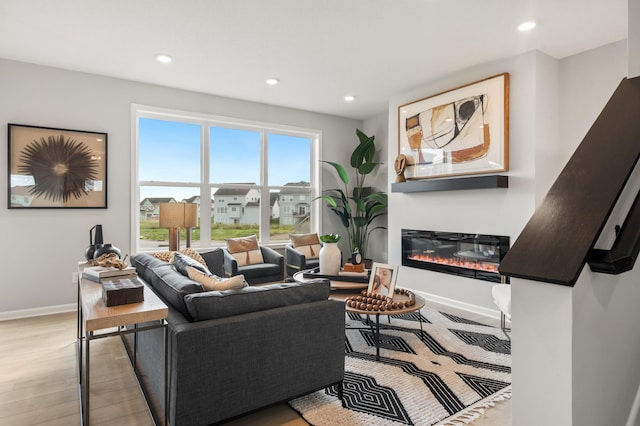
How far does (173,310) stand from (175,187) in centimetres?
324

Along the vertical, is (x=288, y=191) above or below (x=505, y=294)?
above

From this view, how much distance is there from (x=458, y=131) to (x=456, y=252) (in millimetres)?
1379

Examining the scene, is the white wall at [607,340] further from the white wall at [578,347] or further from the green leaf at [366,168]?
the green leaf at [366,168]

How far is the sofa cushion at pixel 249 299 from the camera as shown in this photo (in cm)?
170

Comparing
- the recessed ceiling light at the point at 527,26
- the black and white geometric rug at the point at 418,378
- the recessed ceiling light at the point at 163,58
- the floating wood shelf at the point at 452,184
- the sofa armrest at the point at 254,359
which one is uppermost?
the recessed ceiling light at the point at 163,58

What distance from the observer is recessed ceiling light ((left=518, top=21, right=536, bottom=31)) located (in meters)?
2.97

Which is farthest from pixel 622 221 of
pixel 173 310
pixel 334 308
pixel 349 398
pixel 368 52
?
pixel 368 52

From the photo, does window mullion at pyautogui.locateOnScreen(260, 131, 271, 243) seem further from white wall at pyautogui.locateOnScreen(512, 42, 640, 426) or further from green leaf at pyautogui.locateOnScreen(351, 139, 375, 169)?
white wall at pyautogui.locateOnScreen(512, 42, 640, 426)

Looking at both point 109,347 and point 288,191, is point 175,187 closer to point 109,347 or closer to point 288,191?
point 288,191

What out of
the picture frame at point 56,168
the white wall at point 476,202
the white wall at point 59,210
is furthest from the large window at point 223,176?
the white wall at point 476,202

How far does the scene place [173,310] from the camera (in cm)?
187

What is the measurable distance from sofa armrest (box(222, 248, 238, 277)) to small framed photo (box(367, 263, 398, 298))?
1826 mm

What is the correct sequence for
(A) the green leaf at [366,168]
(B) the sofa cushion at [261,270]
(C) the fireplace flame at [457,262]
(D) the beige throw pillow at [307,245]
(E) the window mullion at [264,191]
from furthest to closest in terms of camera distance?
(A) the green leaf at [366,168], (E) the window mullion at [264,191], (D) the beige throw pillow at [307,245], (B) the sofa cushion at [261,270], (C) the fireplace flame at [457,262]

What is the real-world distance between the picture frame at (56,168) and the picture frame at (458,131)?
3654mm
